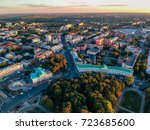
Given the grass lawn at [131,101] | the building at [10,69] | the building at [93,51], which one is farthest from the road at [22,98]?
the building at [93,51]

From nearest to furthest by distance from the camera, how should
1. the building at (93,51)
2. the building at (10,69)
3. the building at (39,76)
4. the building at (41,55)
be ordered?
the building at (39,76) < the building at (10,69) < the building at (41,55) < the building at (93,51)

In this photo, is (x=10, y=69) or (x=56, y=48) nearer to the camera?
(x=10, y=69)

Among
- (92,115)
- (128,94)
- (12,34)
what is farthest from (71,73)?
(12,34)

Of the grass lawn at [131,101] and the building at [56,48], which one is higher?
the building at [56,48]

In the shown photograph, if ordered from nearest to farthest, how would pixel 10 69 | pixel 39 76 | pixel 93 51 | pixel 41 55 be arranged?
pixel 39 76 → pixel 10 69 → pixel 41 55 → pixel 93 51

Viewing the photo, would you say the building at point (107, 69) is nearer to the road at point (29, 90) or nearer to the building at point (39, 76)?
the road at point (29, 90)

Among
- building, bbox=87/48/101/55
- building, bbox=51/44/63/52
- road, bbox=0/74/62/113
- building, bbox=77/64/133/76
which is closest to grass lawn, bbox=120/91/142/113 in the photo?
building, bbox=77/64/133/76

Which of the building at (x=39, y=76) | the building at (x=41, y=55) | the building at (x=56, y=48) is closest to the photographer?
the building at (x=39, y=76)

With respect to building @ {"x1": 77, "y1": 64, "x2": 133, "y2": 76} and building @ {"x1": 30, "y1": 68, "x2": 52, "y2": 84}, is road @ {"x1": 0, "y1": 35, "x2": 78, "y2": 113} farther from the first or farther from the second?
building @ {"x1": 77, "y1": 64, "x2": 133, "y2": 76}

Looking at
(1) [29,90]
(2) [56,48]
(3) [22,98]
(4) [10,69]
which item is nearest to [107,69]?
(1) [29,90]

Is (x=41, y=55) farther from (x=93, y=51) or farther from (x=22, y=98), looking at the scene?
(x=22, y=98)
